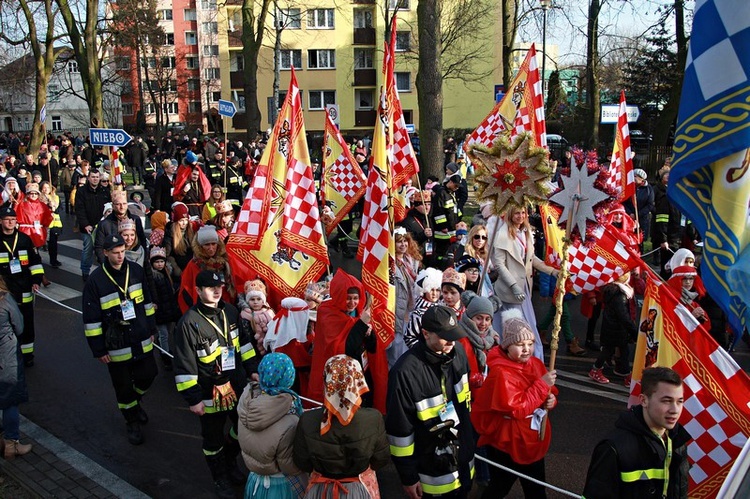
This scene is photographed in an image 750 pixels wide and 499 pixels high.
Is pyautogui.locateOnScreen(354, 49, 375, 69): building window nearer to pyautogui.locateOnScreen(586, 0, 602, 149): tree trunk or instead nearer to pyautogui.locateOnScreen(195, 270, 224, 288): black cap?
pyautogui.locateOnScreen(586, 0, 602, 149): tree trunk

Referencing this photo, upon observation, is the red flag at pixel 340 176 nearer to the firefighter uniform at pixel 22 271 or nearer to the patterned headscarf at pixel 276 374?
the firefighter uniform at pixel 22 271

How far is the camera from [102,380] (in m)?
7.65

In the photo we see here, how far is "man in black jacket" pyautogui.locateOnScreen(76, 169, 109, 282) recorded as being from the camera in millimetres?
11828

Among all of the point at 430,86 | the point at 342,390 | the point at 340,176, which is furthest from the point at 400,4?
the point at 342,390

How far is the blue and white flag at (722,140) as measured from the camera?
328cm

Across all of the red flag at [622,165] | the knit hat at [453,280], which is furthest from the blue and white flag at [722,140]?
the red flag at [622,165]

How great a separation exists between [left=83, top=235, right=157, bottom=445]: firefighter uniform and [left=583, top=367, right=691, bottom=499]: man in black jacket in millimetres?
4285

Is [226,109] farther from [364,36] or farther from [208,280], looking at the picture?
[364,36]

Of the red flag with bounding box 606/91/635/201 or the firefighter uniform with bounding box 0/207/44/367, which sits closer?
the firefighter uniform with bounding box 0/207/44/367

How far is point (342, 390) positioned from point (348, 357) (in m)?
0.20

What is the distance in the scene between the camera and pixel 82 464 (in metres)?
5.75

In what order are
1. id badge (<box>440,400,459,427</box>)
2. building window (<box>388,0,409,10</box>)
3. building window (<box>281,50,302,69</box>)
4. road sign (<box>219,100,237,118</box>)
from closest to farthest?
id badge (<box>440,400,459,427</box>) < road sign (<box>219,100,237,118</box>) < building window (<box>388,0,409,10</box>) < building window (<box>281,50,302,69</box>)

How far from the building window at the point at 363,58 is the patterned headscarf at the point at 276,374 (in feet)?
162

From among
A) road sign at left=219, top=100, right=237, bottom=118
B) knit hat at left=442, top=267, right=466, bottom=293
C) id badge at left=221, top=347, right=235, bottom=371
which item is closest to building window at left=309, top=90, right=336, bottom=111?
road sign at left=219, top=100, right=237, bottom=118
